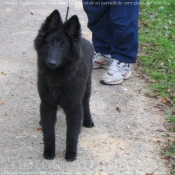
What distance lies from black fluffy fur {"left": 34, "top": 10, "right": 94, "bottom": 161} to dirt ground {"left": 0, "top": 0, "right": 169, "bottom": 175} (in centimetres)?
20

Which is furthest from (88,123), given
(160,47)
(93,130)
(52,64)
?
(160,47)

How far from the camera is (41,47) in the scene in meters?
3.44

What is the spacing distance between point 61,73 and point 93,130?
43.4 inches

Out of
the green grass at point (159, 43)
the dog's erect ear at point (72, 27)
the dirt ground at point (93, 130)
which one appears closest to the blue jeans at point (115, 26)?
the dirt ground at point (93, 130)

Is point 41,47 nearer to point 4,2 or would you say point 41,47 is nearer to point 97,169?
point 97,169

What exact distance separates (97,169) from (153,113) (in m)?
1.46

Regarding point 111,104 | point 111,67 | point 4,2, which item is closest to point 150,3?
point 4,2

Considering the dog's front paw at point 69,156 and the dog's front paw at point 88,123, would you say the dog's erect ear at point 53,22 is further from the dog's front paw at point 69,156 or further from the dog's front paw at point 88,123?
the dog's front paw at point 88,123

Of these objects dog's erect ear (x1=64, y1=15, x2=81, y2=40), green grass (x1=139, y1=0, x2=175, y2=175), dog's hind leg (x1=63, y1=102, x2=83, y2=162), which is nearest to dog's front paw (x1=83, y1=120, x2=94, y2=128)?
dog's hind leg (x1=63, y1=102, x2=83, y2=162)

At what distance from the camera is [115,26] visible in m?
5.30

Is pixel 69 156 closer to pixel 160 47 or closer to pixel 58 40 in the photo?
pixel 58 40

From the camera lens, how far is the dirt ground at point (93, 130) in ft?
12.3

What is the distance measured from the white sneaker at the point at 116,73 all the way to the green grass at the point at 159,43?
1.41 feet

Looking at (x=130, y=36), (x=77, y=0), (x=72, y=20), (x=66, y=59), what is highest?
(x=72, y=20)
